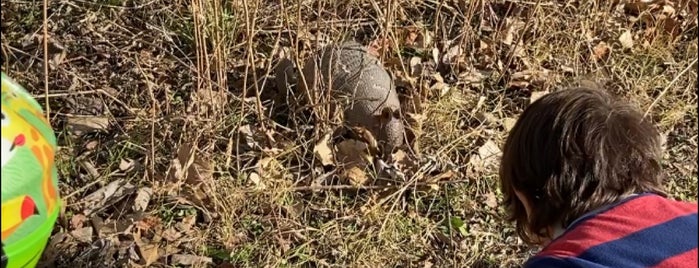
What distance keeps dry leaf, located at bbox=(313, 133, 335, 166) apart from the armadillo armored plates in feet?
4.05

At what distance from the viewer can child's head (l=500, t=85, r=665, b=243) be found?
218 centimetres

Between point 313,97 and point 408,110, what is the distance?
0.36 m

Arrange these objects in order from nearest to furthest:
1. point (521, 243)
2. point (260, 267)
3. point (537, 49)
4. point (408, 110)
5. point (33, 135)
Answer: point (33, 135)
point (260, 267)
point (521, 243)
point (408, 110)
point (537, 49)

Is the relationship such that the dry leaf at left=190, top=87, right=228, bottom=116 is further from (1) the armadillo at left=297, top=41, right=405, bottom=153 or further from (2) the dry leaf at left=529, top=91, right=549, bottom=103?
(2) the dry leaf at left=529, top=91, right=549, bottom=103

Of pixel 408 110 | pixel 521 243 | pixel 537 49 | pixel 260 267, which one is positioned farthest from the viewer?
pixel 537 49

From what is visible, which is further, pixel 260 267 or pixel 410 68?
pixel 410 68

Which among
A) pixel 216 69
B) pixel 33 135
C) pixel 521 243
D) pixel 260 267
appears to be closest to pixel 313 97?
pixel 216 69

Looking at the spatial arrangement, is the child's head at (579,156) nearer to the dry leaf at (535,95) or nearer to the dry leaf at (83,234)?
the dry leaf at (535,95)

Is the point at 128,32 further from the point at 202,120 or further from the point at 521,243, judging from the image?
the point at 521,243

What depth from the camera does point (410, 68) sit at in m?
3.36

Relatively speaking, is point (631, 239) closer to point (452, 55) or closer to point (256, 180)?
point (256, 180)

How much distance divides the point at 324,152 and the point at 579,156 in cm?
109

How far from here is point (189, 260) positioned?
110 inches

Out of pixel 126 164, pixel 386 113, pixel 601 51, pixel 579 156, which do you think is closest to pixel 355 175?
pixel 386 113
